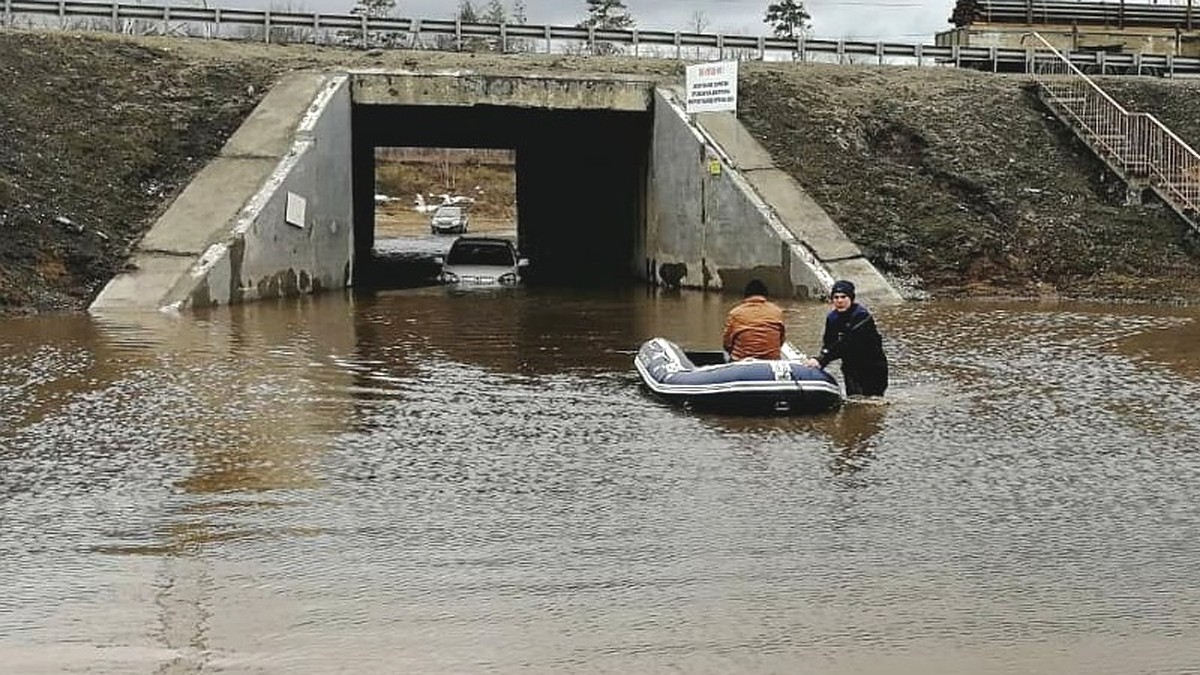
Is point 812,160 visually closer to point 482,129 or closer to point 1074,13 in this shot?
point 482,129

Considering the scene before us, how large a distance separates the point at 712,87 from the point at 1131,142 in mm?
9914

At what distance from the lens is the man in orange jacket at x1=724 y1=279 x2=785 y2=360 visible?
13.8m

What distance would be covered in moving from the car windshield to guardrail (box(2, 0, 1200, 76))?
6.35 metres

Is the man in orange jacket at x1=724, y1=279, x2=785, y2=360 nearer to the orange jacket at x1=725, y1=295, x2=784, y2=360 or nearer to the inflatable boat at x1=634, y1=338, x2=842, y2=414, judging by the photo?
the orange jacket at x1=725, y1=295, x2=784, y2=360

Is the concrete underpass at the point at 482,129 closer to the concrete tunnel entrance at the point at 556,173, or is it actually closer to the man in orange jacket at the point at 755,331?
the concrete tunnel entrance at the point at 556,173

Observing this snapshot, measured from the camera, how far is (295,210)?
25.4m

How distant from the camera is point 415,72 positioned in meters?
28.8

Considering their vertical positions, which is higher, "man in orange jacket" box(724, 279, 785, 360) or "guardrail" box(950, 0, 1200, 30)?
"guardrail" box(950, 0, 1200, 30)

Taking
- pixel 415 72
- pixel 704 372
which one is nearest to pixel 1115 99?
pixel 415 72

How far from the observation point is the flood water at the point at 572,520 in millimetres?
6512

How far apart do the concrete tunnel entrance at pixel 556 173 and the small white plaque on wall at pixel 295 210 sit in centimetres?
444

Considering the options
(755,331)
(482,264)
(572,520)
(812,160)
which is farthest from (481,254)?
(572,520)

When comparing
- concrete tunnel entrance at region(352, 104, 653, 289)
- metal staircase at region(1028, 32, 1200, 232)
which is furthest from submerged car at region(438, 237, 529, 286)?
metal staircase at region(1028, 32, 1200, 232)

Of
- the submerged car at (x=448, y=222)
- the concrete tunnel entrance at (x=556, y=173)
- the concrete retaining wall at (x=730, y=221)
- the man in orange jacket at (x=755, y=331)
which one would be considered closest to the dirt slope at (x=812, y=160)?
the concrete retaining wall at (x=730, y=221)
